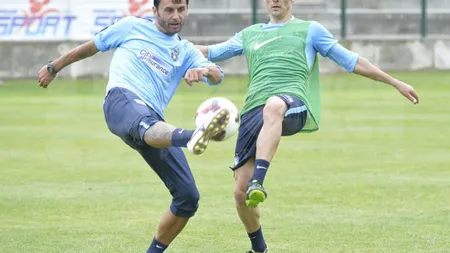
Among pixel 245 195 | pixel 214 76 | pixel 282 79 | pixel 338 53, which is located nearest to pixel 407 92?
pixel 338 53

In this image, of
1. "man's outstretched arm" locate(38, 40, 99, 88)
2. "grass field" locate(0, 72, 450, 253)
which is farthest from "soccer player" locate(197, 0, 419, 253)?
"man's outstretched arm" locate(38, 40, 99, 88)

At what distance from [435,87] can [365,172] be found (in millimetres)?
14082

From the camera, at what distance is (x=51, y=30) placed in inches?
1216

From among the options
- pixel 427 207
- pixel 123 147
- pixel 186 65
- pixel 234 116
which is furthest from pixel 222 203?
pixel 123 147

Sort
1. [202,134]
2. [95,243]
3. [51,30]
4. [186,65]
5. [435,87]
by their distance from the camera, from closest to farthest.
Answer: [202,134] → [186,65] → [95,243] → [435,87] → [51,30]

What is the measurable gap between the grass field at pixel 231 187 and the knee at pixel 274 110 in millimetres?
1309

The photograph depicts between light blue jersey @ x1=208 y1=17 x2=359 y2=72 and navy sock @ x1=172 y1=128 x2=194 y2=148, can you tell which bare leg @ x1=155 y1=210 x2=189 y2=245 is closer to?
navy sock @ x1=172 y1=128 x2=194 y2=148

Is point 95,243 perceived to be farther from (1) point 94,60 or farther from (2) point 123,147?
→ (1) point 94,60

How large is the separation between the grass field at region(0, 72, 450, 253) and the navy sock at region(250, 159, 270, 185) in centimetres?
113

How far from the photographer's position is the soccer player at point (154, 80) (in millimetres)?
8648

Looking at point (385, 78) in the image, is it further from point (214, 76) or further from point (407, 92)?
point (214, 76)

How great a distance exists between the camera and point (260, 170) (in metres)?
9.23

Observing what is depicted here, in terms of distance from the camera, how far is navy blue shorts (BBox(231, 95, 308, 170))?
9.64m

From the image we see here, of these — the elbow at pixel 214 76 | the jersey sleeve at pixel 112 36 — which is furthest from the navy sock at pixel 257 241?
the jersey sleeve at pixel 112 36
